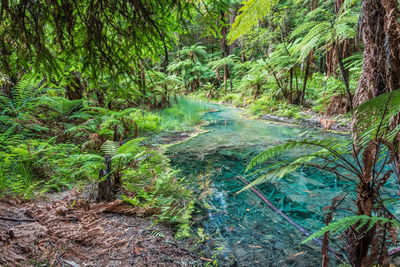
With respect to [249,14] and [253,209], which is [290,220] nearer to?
[253,209]

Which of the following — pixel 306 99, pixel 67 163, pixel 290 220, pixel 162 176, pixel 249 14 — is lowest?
pixel 290 220

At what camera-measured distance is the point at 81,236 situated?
127 cm

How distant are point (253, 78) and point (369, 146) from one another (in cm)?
992

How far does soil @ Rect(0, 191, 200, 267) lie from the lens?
1.01 m

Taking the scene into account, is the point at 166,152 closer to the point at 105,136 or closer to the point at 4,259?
the point at 105,136

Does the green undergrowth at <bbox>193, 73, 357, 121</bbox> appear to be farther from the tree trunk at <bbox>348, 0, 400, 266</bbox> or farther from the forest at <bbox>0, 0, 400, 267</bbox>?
the tree trunk at <bbox>348, 0, 400, 266</bbox>

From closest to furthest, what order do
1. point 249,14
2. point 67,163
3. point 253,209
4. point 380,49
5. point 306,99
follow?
point 380,49, point 253,209, point 67,163, point 249,14, point 306,99

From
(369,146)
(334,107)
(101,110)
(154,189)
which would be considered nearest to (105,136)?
(101,110)

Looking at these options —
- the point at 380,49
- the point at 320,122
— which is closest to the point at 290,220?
the point at 380,49

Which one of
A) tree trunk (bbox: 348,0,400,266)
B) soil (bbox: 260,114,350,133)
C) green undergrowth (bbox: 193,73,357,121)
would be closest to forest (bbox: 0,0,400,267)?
tree trunk (bbox: 348,0,400,266)

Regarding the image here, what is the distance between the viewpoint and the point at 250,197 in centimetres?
231

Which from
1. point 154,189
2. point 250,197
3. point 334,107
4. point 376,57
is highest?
point 376,57

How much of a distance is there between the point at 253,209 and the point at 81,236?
1504 mm

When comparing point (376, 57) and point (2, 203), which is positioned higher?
point (376, 57)
